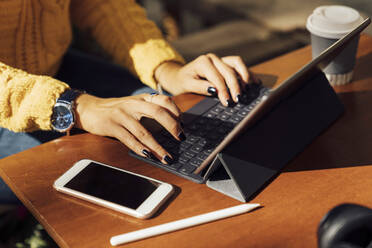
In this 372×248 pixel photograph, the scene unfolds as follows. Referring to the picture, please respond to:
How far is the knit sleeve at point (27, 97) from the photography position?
2.60 ft

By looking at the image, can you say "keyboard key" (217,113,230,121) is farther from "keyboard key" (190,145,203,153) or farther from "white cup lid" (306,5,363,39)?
"white cup lid" (306,5,363,39)

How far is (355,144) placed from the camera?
2.42 ft

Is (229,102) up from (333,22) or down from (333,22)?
down

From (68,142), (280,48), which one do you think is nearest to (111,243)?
(68,142)

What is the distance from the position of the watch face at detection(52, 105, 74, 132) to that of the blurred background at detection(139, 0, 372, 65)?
3.78ft

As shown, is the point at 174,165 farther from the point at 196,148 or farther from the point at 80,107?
the point at 80,107

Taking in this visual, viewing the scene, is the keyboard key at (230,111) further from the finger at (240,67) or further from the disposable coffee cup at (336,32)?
the disposable coffee cup at (336,32)

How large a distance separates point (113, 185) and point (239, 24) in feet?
6.10

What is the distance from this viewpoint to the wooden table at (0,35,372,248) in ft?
1.89

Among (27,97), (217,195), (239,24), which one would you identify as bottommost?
(239,24)

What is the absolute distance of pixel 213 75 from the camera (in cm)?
89

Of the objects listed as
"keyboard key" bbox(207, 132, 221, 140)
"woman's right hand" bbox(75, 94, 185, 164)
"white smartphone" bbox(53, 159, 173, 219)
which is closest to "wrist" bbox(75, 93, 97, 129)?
"woman's right hand" bbox(75, 94, 185, 164)

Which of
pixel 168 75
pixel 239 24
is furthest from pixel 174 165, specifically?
pixel 239 24

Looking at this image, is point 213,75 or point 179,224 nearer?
point 179,224
